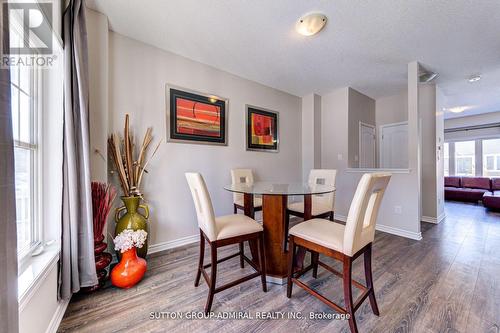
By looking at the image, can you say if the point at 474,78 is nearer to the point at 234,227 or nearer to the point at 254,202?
the point at 254,202

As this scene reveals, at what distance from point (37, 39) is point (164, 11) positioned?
1.04 meters

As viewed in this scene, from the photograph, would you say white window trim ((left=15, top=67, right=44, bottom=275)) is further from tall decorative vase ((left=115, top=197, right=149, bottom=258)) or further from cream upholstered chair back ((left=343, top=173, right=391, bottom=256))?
cream upholstered chair back ((left=343, top=173, right=391, bottom=256))

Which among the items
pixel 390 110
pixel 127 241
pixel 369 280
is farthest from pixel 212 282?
pixel 390 110

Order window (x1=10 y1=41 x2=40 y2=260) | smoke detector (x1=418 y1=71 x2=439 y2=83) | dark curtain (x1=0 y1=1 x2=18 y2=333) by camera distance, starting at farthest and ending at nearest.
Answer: smoke detector (x1=418 y1=71 x2=439 y2=83)
window (x1=10 y1=41 x2=40 y2=260)
dark curtain (x1=0 y1=1 x2=18 y2=333)

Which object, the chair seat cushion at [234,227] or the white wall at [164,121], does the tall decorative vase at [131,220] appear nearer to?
the white wall at [164,121]

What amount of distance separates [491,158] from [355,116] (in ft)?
18.0

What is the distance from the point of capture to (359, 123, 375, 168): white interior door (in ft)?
13.1

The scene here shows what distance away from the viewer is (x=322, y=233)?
52.2 inches

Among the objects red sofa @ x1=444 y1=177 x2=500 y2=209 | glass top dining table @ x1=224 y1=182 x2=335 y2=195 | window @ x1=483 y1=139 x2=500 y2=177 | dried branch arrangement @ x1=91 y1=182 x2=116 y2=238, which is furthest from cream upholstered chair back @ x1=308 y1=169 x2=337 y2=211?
window @ x1=483 y1=139 x2=500 y2=177

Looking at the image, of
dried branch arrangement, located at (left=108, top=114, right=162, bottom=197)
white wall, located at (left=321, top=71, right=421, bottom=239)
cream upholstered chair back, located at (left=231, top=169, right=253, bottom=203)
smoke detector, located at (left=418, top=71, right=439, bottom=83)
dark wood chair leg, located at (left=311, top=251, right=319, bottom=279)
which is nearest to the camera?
dark wood chair leg, located at (left=311, top=251, right=319, bottom=279)

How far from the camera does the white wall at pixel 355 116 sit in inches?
145

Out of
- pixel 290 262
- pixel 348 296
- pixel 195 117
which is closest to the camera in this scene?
pixel 348 296

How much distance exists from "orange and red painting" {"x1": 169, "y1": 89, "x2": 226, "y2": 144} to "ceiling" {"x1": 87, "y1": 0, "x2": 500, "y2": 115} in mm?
574

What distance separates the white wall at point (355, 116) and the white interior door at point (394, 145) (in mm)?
557
